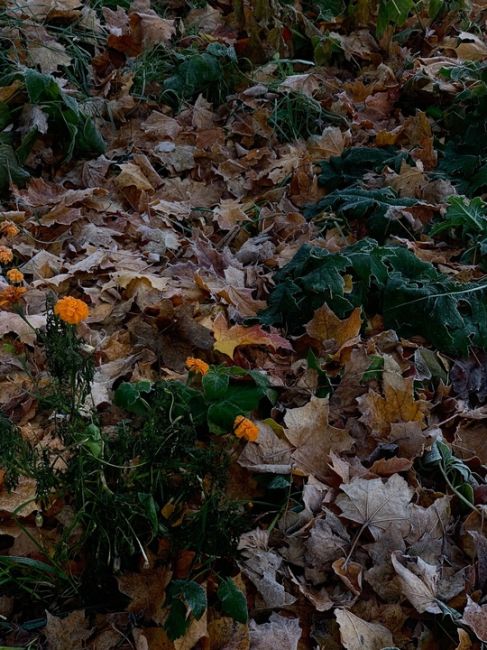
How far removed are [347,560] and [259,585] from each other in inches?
7.7

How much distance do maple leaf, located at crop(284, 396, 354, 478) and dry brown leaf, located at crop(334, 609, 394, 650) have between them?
0.35 meters

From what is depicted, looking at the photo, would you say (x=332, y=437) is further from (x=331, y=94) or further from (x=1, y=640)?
(x=331, y=94)

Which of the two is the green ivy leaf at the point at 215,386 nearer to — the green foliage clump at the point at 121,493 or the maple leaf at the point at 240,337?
the green foliage clump at the point at 121,493

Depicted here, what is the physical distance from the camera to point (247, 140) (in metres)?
3.16

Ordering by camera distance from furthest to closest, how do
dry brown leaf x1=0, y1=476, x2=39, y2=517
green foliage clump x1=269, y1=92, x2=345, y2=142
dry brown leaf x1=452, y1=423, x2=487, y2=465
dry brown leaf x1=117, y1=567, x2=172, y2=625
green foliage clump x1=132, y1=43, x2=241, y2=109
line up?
green foliage clump x1=132, y1=43, x2=241, y2=109 → green foliage clump x1=269, y1=92, x2=345, y2=142 → dry brown leaf x1=452, y1=423, x2=487, y2=465 → dry brown leaf x1=0, y1=476, x2=39, y2=517 → dry brown leaf x1=117, y1=567, x2=172, y2=625

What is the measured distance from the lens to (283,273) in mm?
2174

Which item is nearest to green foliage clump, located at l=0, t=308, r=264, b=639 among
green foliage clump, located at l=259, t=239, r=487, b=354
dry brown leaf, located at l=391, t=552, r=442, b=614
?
dry brown leaf, located at l=391, t=552, r=442, b=614

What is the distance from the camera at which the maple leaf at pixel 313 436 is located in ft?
5.53

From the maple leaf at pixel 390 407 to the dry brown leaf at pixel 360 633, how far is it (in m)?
0.48

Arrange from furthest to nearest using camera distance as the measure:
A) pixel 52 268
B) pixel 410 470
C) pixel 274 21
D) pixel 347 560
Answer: pixel 274 21, pixel 52 268, pixel 410 470, pixel 347 560

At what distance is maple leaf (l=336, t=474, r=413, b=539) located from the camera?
1.55m

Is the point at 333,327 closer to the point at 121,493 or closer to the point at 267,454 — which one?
the point at 267,454

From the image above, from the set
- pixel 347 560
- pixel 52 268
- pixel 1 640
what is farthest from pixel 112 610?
pixel 52 268

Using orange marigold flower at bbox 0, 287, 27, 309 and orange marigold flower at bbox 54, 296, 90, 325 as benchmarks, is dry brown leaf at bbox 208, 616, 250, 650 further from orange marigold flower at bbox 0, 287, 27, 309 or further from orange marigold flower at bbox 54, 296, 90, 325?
orange marigold flower at bbox 0, 287, 27, 309
